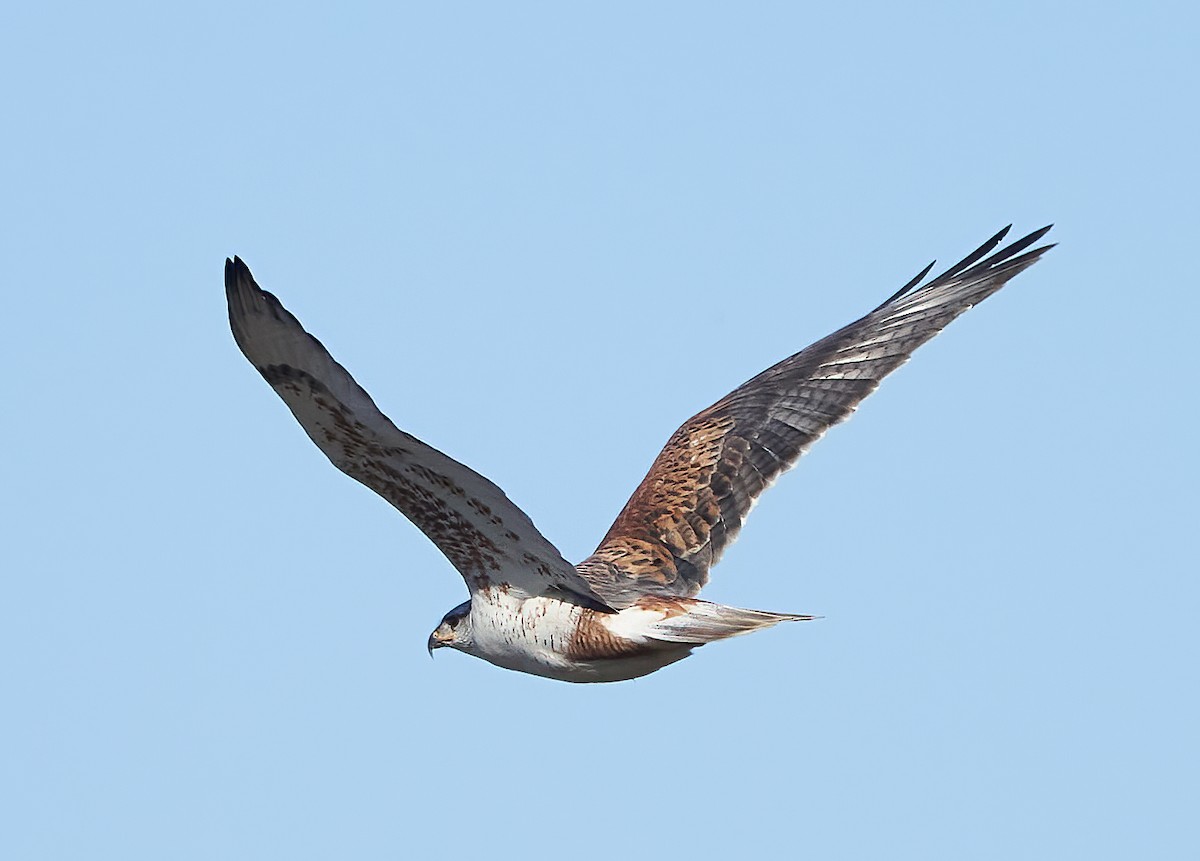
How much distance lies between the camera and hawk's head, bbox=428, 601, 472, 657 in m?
11.0

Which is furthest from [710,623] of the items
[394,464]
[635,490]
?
[635,490]

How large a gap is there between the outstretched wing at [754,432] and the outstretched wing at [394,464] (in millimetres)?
965

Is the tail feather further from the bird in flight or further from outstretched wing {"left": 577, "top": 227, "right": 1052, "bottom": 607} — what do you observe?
outstretched wing {"left": 577, "top": 227, "right": 1052, "bottom": 607}

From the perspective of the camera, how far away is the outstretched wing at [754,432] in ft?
38.8

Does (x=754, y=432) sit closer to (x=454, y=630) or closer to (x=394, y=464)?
(x=454, y=630)

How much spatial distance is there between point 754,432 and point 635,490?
93 centimetres

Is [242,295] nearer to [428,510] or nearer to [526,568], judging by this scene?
[428,510]

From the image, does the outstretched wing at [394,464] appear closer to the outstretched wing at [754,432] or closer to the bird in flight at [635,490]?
the bird in flight at [635,490]

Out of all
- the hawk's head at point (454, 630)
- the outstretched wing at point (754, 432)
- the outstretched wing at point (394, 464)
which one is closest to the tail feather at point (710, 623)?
the outstretched wing at point (394, 464)

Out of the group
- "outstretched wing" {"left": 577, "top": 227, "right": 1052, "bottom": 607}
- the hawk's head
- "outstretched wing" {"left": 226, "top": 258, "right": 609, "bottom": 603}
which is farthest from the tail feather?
the hawk's head

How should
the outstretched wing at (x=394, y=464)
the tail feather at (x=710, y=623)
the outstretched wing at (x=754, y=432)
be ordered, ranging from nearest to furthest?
1. the outstretched wing at (x=394, y=464)
2. the tail feather at (x=710, y=623)
3. the outstretched wing at (x=754, y=432)

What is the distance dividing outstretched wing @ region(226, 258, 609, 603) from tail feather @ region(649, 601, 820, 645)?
0.49m

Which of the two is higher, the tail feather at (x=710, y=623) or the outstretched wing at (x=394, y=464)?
the outstretched wing at (x=394, y=464)

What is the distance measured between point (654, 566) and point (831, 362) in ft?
7.91
